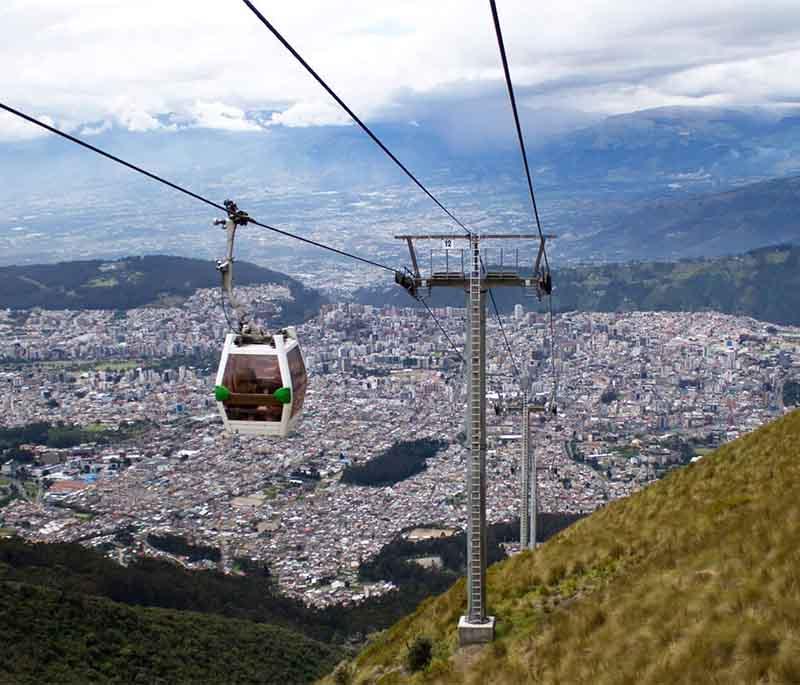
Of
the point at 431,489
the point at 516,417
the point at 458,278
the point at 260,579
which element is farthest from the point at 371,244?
the point at 458,278

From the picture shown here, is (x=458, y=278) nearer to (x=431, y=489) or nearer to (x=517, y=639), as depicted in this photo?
(x=517, y=639)

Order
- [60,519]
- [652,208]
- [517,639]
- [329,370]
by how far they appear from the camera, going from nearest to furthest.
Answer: [517,639], [60,519], [329,370], [652,208]

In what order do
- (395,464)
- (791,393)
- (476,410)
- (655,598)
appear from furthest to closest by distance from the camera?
(791,393) → (395,464) → (476,410) → (655,598)

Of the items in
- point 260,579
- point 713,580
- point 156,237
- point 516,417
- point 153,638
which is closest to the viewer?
point 713,580

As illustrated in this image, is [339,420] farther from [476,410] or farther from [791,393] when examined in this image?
[476,410]

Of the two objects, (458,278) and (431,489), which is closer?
(458,278)

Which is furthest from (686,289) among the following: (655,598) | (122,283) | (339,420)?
(655,598)

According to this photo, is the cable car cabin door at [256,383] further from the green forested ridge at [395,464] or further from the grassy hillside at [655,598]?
the green forested ridge at [395,464]

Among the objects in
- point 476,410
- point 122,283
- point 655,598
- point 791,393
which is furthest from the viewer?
point 122,283
